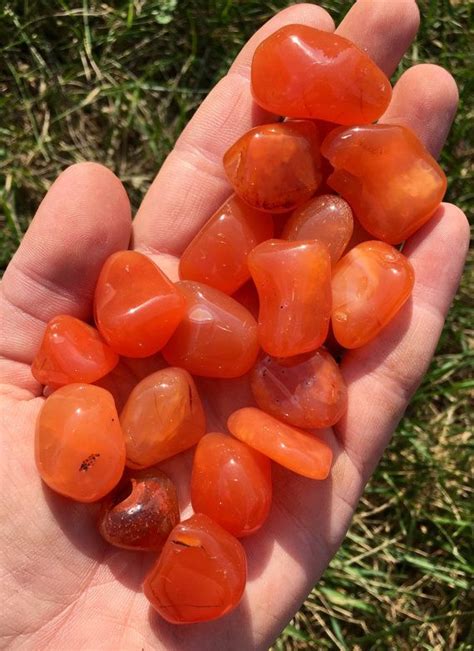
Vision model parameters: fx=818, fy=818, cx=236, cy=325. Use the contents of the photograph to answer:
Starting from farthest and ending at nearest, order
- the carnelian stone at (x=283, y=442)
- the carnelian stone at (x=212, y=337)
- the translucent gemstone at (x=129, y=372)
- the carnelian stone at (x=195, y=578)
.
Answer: the translucent gemstone at (x=129, y=372) < the carnelian stone at (x=212, y=337) < the carnelian stone at (x=283, y=442) < the carnelian stone at (x=195, y=578)

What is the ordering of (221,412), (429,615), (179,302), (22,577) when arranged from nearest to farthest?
(22,577) → (179,302) → (221,412) → (429,615)

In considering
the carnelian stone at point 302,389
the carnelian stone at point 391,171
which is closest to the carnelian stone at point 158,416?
the carnelian stone at point 302,389

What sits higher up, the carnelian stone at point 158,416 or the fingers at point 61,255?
the fingers at point 61,255

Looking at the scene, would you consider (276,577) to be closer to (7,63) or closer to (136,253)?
(136,253)

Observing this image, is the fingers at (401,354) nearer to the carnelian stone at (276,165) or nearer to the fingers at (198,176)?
the carnelian stone at (276,165)

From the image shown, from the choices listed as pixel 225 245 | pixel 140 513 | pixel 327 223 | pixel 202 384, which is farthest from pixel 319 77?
pixel 140 513

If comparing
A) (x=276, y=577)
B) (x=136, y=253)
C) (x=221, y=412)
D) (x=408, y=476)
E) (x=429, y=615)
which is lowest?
(x=429, y=615)

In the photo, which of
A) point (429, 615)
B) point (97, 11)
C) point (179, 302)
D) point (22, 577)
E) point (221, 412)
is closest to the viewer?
point (22, 577)

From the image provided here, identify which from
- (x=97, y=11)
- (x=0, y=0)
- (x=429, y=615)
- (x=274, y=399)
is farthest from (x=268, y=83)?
(x=429, y=615)
